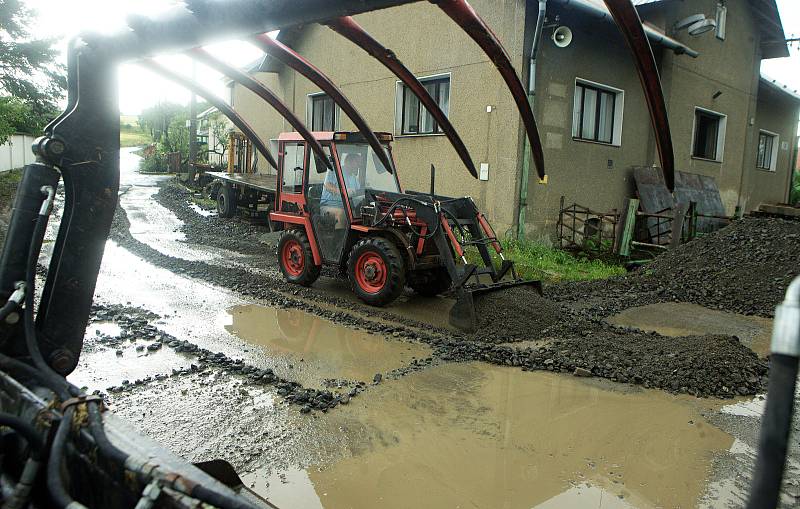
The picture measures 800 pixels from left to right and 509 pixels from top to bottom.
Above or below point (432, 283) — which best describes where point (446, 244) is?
above

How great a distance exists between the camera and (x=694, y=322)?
25.9ft

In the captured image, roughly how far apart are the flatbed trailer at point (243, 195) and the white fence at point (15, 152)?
12979 millimetres

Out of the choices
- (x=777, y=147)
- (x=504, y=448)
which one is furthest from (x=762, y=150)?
(x=504, y=448)

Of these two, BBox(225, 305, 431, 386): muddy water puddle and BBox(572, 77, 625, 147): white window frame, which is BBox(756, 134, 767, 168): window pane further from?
BBox(225, 305, 431, 386): muddy water puddle

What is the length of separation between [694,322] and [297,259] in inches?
223

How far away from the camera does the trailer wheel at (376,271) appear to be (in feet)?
25.2

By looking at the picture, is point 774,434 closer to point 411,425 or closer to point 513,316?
point 411,425

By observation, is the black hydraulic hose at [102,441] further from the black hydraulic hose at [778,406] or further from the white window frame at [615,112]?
the white window frame at [615,112]

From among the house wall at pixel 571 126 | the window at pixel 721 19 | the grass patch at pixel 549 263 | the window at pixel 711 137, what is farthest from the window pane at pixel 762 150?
the grass patch at pixel 549 263

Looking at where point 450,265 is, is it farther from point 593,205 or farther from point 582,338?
point 593,205

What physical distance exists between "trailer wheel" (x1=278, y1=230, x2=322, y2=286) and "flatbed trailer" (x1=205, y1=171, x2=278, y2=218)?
635cm

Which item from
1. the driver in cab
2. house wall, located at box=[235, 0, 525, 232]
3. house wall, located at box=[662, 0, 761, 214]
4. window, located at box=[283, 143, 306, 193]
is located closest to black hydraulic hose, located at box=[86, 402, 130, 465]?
the driver in cab

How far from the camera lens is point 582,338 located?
6625 millimetres

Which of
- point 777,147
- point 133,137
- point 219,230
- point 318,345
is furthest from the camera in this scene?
point 133,137
